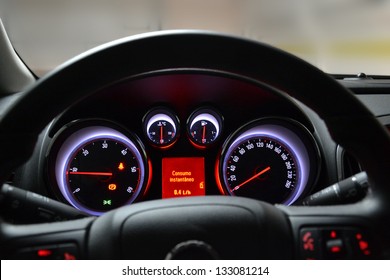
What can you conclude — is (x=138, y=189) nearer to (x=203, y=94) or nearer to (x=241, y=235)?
(x=203, y=94)

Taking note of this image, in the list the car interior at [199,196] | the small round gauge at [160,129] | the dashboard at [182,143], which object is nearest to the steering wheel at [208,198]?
the car interior at [199,196]

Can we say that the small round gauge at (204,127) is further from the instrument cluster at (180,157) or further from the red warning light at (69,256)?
the red warning light at (69,256)

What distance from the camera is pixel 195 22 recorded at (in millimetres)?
2900

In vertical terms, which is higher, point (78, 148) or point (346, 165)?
point (78, 148)

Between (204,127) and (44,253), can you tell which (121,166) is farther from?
(44,253)

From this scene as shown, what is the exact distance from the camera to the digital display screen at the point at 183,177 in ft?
7.19

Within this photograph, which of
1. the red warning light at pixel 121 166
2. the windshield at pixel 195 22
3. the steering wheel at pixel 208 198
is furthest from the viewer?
the windshield at pixel 195 22

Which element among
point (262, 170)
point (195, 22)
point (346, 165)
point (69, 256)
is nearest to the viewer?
point (69, 256)

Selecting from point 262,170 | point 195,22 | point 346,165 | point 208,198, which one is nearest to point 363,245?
point 208,198

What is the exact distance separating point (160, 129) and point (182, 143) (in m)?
0.13

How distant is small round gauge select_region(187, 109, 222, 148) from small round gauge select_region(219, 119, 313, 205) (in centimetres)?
9

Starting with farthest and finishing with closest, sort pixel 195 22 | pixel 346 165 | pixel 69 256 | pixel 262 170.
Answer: pixel 195 22 → pixel 262 170 → pixel 346 165 → pixel 69 256

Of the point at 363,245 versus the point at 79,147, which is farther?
the point at 79,147

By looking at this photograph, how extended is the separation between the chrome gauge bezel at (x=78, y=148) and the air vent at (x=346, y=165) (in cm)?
81
